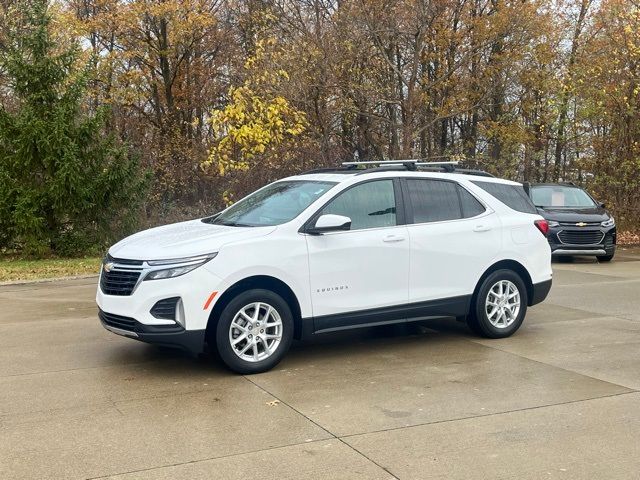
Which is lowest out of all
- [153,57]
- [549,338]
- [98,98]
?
[549,338]

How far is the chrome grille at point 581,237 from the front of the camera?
53.8 ft

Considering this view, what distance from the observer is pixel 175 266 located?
624cm

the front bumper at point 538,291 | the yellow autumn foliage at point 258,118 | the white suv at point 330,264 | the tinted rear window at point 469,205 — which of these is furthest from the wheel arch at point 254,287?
the yellow autumn foliage at point 258,118

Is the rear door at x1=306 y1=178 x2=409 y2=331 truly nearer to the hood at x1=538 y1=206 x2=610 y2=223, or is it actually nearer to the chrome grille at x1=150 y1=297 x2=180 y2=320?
the chrome grille at x1=150 y1=297 x2=180 y2=320

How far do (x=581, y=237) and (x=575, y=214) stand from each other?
614 millimetres

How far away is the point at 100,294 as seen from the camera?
6.79 meters

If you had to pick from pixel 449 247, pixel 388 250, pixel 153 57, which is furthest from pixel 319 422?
pixel 153 57

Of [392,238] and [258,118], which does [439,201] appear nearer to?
[392,238]

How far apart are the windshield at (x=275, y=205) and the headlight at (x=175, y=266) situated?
951mm

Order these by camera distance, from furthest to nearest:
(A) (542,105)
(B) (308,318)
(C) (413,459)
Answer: (A) (542,105) → (B) (308,318) → (C) (413,459)

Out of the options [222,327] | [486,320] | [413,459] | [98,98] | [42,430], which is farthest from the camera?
[98,98]

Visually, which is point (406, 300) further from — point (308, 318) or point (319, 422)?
point (319, 422)

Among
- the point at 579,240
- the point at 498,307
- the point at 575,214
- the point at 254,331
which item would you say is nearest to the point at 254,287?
the point at 254,331

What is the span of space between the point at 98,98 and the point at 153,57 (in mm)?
3411
